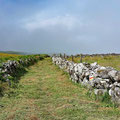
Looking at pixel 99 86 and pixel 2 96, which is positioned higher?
pixel 99 86

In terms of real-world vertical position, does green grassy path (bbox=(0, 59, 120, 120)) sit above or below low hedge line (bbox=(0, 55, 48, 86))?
below

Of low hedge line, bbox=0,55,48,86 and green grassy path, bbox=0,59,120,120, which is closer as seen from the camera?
green grassy path, bbox=0,59,120,120

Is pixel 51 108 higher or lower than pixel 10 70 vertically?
lower

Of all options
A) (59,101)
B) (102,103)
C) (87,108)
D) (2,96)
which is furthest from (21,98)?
(102,103)

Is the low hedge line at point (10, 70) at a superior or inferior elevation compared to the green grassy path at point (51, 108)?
superior

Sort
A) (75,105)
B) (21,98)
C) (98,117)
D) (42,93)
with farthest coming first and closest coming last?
(42,93), (21,98), (75,105), (98,117)

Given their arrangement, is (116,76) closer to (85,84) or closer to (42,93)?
(85,84)

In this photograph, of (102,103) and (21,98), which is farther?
(21,98)

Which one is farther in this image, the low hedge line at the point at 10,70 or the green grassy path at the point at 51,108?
the low hedge line at the point at 10,70

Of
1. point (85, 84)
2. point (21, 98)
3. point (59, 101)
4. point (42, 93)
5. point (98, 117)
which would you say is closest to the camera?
point (98, 117)

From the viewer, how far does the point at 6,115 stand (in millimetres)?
5902

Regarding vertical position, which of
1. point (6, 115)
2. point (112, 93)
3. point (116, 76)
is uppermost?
point (116, 76)

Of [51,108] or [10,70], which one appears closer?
[51,108]

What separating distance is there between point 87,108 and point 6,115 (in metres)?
3.15
